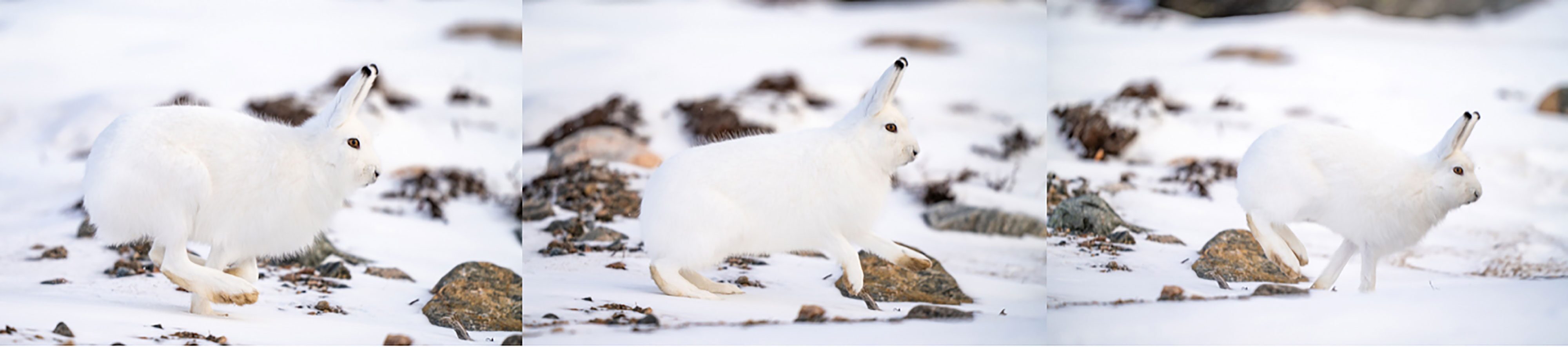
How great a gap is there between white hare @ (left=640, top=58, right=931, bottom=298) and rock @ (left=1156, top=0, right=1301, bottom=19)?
1427 mm

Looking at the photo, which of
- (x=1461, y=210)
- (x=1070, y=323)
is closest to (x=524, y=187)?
(x=1070, y=323)

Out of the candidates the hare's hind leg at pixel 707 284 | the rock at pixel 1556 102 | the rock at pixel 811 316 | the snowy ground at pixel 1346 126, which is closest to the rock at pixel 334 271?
the hare's hind leg at pixel 707 284

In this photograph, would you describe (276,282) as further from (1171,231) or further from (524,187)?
(1171,231)

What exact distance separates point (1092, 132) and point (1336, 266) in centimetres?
105

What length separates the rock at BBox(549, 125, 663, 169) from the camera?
15.4 ft

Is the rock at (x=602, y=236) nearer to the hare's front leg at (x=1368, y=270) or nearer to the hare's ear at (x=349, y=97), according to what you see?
the hare's ear at (x=349, y=97)

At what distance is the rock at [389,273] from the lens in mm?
4379

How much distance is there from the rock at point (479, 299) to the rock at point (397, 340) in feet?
0.43

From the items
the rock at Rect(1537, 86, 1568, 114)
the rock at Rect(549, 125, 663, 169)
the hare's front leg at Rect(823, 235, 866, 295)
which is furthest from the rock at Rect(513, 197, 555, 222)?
the rock at Rect(1537, 86, 1568, 114)

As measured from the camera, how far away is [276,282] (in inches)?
164

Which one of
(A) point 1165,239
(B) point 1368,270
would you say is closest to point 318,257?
(A) point 1165,239

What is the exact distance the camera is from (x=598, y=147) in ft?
15.5

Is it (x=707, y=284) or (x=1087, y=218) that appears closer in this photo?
(x=707, y=284)

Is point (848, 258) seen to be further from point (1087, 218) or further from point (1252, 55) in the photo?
point (1252, 55)
